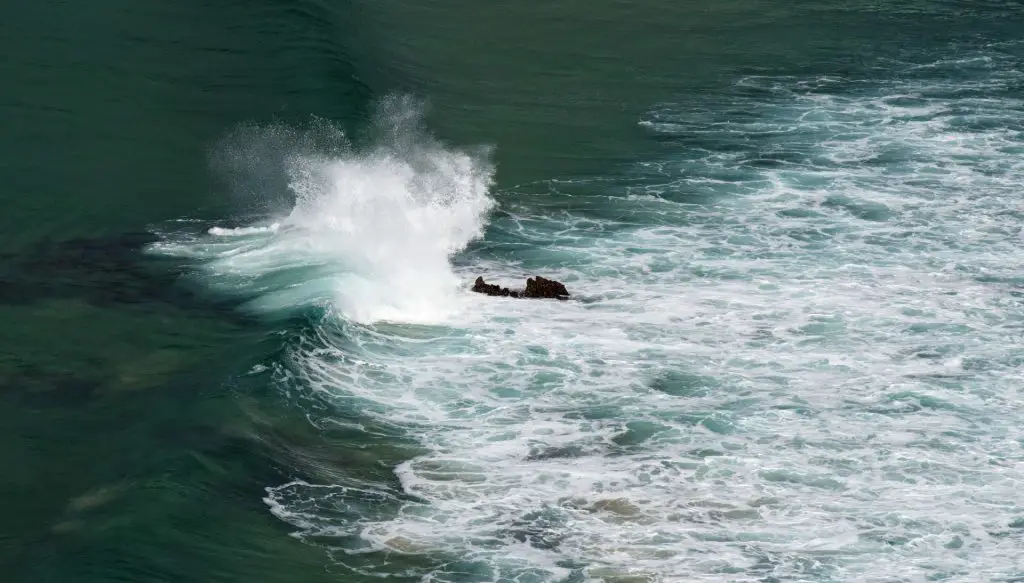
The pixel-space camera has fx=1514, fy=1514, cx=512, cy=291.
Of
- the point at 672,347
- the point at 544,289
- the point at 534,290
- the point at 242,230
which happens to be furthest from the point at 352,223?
the point at 672,347

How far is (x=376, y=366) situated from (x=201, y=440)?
158 inches

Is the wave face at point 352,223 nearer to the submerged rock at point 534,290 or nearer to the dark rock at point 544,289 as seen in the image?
the submerged rock at point 534,290

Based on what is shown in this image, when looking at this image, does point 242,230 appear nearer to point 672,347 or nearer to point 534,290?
point 534,290

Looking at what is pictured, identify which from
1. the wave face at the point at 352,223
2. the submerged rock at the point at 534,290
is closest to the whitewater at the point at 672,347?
the wave face at the point at 352,223

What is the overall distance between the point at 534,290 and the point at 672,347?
3.32 meters

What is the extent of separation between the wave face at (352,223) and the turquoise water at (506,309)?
0.33 feet

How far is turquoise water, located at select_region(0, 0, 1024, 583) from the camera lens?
2103 cm

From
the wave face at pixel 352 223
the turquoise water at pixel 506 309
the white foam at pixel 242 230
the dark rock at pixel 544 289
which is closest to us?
the turquoise water at pixel 506 309

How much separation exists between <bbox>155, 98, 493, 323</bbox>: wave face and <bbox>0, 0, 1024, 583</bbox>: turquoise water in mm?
100

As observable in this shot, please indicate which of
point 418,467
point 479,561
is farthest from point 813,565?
point 418,467

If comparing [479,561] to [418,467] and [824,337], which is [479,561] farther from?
[824,337]

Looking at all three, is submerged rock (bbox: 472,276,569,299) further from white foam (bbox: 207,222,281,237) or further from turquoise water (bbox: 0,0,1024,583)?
white foam (bbox: 207,222,281,237)

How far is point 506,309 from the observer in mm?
28562

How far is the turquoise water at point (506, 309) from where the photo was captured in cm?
2103
